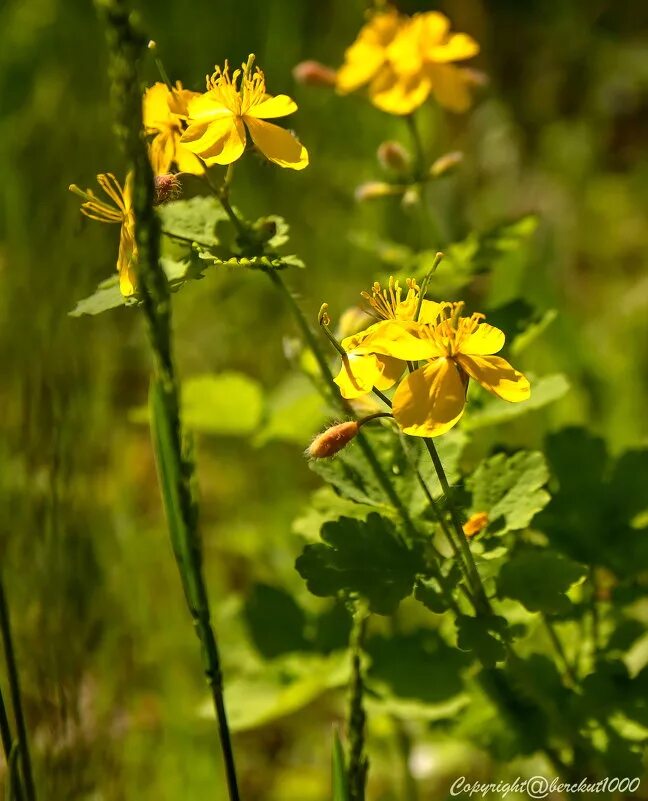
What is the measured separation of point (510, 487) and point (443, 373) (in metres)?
0.20

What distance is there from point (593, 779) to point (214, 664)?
28.8 inches

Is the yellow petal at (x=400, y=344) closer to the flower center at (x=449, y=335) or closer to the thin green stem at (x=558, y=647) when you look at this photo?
the flower center at (x=449, y=335)

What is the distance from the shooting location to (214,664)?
0.96 m

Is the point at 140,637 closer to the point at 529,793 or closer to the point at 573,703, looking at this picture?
the point at 529,793

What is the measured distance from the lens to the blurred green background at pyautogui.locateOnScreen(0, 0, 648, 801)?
1.61 m

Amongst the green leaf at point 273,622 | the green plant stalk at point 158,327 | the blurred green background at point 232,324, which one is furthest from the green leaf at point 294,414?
the green plant stalk at point 158,327

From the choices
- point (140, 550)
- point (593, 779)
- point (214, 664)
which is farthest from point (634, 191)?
point (214, 664)

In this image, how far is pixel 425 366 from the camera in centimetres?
104

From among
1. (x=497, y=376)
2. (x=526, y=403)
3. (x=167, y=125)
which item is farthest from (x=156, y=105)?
(x=526, y=403)

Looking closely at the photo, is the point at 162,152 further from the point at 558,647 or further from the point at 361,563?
the point at 558,647

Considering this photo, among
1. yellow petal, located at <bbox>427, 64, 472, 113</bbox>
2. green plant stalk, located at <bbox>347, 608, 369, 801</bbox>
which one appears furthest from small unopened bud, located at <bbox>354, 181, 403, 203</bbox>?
green plant stalk, located at <bbox>347, 608, 369, 801</bbox>

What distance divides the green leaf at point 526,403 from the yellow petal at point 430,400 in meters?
0.34

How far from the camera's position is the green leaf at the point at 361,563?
3.48ft

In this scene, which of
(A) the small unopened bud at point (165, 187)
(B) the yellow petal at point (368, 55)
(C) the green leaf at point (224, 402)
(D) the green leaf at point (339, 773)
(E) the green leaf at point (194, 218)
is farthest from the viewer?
(C) the green leaf at point (224, 402)
